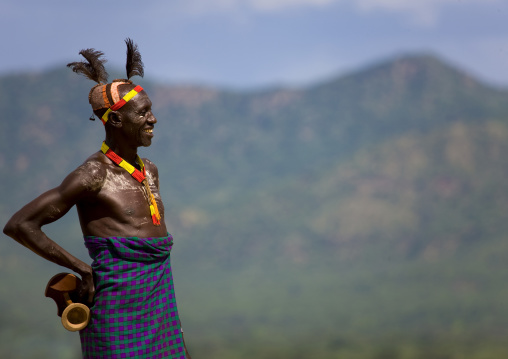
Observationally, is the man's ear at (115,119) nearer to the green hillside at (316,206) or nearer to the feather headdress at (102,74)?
the feather headdress at (102,74)

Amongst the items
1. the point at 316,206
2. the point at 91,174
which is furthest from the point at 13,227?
the point at 316,206

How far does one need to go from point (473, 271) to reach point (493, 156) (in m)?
4.21

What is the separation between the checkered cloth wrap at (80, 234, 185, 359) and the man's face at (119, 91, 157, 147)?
43cm

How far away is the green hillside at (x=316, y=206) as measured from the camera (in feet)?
58.5

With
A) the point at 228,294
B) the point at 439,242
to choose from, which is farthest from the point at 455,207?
the point at 228,294

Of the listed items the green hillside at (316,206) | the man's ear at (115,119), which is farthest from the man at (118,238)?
the green hillside at (316,206)

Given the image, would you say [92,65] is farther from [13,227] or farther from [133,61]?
[13,227]

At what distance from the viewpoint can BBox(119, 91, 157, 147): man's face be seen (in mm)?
3514

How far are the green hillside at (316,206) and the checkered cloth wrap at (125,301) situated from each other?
399 inches

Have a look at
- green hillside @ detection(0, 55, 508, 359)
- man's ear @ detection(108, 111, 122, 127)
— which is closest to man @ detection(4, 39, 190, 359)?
man's ear @ detection(108, 111, 122, 127)

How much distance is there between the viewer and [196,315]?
61.2 ft

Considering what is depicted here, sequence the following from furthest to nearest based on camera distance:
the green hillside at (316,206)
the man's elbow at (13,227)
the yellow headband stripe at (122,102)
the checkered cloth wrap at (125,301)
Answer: the green hillside at (316,206), the yellow headband stripe at (122,102), the checkered cloth wrap at (125,301), the man's elbow at (13,227)

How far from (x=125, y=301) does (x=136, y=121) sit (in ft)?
2.45

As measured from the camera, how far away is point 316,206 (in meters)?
23.2
